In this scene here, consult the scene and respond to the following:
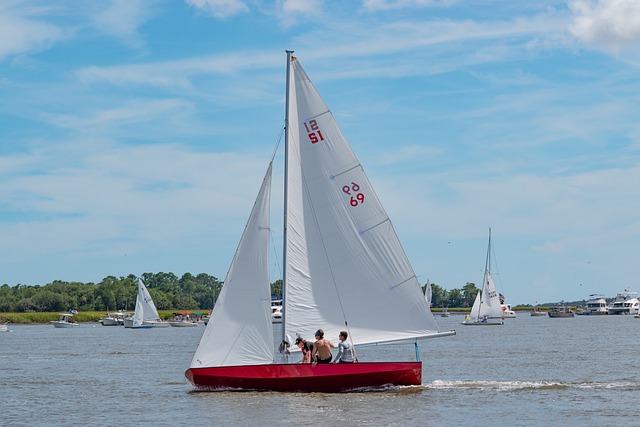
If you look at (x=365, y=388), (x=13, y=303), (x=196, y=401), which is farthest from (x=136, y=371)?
(x=13, y=303)

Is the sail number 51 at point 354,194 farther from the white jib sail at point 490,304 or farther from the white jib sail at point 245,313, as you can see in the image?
the white jib sail at point 490,304

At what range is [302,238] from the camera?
32.3 meters

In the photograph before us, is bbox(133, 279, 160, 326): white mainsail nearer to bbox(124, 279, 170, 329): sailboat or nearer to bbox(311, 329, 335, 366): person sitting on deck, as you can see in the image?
bbox(124, 279, 170, 329): sailboat

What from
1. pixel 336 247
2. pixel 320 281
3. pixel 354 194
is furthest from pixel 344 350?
pixel 354 194

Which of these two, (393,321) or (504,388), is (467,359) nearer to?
(504,388)

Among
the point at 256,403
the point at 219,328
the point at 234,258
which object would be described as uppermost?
the point at 234,258

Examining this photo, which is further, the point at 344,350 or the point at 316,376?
the point at 344,350

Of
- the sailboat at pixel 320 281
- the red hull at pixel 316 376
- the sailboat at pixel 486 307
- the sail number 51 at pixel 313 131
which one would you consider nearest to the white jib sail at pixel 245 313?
the sailboat at pixel 320 281

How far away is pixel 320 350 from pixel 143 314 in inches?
4197

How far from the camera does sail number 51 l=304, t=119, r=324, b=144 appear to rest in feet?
105

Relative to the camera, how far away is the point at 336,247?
32.3 meters

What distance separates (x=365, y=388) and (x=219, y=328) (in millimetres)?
5281

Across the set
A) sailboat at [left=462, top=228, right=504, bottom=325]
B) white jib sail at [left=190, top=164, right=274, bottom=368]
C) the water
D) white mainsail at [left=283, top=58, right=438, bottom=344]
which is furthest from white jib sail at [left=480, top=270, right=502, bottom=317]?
white jib sail at [left=190, top=164, right=274, bottom=368]

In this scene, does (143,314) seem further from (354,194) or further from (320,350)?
(354,194)
